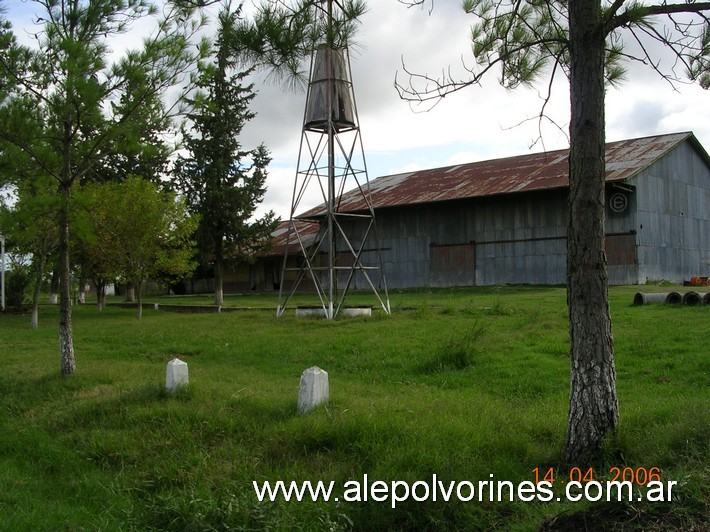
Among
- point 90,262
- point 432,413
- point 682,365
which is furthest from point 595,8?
point 90,262

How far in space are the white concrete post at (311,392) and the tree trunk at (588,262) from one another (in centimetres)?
270

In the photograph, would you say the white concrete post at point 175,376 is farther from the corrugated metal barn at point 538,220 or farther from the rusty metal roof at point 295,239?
the rusty metal roof at point 295,239

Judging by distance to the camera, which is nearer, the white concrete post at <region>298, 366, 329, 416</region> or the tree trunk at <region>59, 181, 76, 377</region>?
the white concrete post at <region>298, 366, 329, 416</region>

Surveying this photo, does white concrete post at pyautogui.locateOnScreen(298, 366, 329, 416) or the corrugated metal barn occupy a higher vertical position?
the corrugated metal barn

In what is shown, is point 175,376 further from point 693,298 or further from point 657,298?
point 657,298

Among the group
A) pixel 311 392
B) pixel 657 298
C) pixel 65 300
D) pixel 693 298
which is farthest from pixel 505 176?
pixel 311 392

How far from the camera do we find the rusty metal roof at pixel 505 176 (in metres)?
27.8

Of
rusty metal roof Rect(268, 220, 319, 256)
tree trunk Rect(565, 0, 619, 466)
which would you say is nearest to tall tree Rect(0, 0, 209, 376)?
tree trunk Rect(565, 0, 619, 466)

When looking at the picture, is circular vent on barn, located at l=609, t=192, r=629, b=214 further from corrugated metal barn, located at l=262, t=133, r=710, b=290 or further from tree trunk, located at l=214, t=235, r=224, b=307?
tree trunk, located at l=214, t=235, r=224, b=307

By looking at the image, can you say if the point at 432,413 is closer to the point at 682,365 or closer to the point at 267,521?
the point at 267,521

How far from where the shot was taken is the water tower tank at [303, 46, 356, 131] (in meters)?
19.5

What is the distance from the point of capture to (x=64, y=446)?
7.64 metres

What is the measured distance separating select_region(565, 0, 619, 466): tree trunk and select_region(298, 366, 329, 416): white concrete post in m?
2.70

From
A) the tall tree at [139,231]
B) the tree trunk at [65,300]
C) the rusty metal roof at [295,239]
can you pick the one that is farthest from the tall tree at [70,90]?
the rusty metal roof at [295,239]
